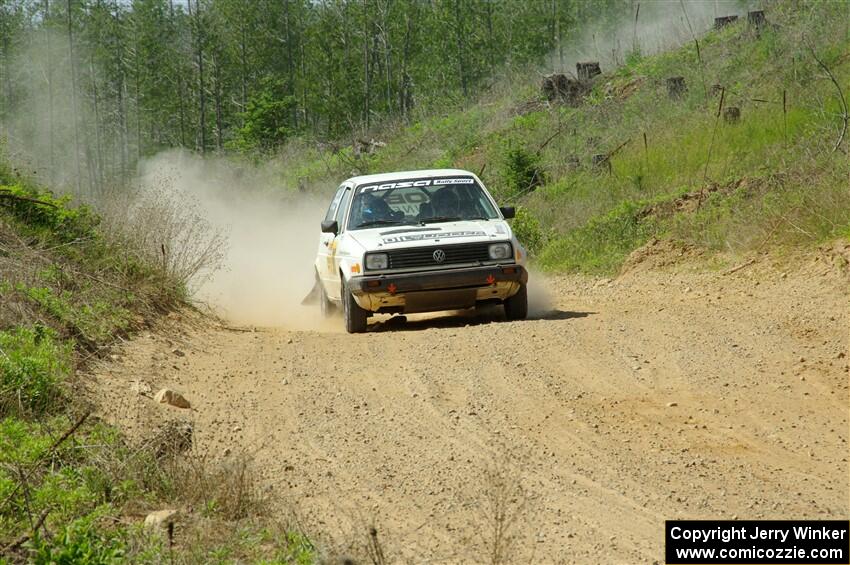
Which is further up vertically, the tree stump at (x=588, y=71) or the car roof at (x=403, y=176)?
the tree stump at (x=588, y=71)

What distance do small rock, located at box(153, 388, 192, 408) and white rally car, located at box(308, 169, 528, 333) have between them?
132 inches

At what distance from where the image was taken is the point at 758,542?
16.9 ft

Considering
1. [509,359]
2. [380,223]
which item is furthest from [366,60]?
[509,359]

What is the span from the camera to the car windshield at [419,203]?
12.4 meters

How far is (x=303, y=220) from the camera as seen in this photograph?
27344 millimetres

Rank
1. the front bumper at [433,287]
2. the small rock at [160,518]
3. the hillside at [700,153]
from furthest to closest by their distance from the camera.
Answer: the hillside at [700,153], the front bumper at [433,287], the small rock at [160,518]

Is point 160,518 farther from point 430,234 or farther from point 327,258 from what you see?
point 327,258

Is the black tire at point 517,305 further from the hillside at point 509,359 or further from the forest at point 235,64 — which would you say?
the forest at point 235,64

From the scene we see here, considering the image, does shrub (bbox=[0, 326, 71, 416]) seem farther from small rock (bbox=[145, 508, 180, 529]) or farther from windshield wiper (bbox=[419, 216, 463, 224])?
windshield wiper (bbox=[419, 216, 463, 224])

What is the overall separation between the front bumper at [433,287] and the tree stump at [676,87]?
41.9ft

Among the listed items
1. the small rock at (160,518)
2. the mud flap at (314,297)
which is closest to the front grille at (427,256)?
the mud flap at (314,297)

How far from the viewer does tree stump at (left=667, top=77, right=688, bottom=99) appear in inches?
907

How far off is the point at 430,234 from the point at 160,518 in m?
6.44

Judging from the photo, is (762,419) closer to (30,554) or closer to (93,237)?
(30,554)
